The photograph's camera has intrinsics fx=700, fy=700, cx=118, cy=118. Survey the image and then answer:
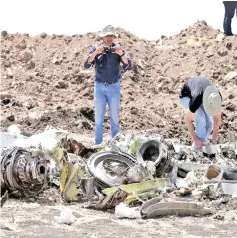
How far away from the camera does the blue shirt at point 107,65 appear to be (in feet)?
35.7

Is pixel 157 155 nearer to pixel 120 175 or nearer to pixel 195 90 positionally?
pixel 120 175

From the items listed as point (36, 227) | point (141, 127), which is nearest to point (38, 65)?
point (141, 127)

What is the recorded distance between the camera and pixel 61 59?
24.8 meters

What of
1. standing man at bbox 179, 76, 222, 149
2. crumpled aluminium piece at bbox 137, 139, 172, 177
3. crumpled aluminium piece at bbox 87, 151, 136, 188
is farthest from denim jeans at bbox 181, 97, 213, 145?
crumpled aluminium piece at bbox 87, 151, 136, 188

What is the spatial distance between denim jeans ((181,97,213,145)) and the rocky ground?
95.2 inches

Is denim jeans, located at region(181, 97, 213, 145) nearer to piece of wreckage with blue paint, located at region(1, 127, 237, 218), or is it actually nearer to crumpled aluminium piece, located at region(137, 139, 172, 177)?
piece of wreckage with blue paint, located at region(1, 127, 237, 218)

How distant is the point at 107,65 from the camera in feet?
35.8

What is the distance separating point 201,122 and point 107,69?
66.1 inches

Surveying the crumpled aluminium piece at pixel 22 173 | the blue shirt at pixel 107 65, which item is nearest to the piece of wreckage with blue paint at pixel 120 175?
the crumpled aluminium piece at pixel 22 173

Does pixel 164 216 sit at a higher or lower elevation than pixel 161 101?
lower

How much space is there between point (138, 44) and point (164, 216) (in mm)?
19861

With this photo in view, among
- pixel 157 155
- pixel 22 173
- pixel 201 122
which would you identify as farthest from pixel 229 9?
pixel 22 173

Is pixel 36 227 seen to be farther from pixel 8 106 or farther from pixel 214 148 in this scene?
pixel 8 106

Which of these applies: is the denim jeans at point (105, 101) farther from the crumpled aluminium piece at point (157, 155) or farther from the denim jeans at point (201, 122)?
the crumpled aluminium piece at point (157, 155)
